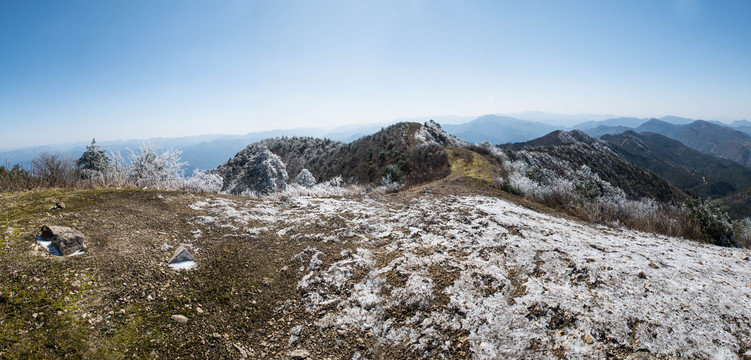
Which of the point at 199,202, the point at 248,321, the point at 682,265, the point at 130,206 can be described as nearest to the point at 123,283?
the point at 248,321

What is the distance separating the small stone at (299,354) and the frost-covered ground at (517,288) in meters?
0.49

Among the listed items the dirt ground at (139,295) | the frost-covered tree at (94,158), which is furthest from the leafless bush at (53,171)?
the frost-covered tree at (94,158)

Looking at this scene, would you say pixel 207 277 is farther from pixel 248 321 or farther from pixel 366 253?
pixel 366 253

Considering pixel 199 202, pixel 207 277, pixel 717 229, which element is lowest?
pixel 717 229

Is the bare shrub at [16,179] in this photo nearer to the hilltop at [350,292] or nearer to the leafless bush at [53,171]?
the leafless bush at [53,171]

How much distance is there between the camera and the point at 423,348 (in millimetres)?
3717

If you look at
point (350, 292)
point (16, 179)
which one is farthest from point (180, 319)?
Result: point (16, 179)

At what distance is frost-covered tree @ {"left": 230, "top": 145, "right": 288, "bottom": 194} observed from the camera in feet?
77.0

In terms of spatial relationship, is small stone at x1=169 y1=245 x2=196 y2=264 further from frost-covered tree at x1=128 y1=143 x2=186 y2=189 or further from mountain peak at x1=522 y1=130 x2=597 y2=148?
mountain peak at x1=522 y1=130 x2=597 y2=148

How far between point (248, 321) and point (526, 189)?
41.2ft

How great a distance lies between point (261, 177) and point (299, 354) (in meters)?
22.2

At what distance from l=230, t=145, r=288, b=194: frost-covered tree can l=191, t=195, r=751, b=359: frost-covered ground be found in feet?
53.3

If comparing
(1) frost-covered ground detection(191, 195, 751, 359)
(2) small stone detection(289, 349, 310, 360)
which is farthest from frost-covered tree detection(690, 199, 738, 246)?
(2) small stone detection(289, 349, 310, 360)

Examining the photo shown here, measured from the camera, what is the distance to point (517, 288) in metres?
4.67
